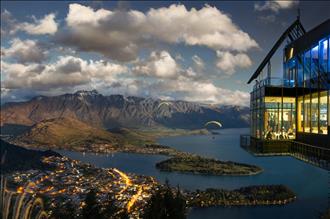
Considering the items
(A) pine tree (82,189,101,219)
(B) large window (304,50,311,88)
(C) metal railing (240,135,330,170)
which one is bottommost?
(A) pine tree (82,189,101,219)

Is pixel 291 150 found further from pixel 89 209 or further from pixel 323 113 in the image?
pixel 89 209

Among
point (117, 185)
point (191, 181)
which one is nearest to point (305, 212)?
point (191, 181)

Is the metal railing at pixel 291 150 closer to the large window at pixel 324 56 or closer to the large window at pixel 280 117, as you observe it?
the large window at pixel 280 117

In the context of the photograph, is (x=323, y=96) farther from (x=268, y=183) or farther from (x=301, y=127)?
(x=268, y=183)

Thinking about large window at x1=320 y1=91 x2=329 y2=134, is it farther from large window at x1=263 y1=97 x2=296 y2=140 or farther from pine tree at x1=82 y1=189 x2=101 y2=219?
pine tree at x1=82 y1=189 x2=101 y2=219

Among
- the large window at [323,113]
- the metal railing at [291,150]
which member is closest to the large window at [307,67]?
the large window at [323,113]

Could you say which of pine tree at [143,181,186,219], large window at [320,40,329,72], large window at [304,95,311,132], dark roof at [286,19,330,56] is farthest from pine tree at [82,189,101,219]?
large window at [320,40,329,72]
